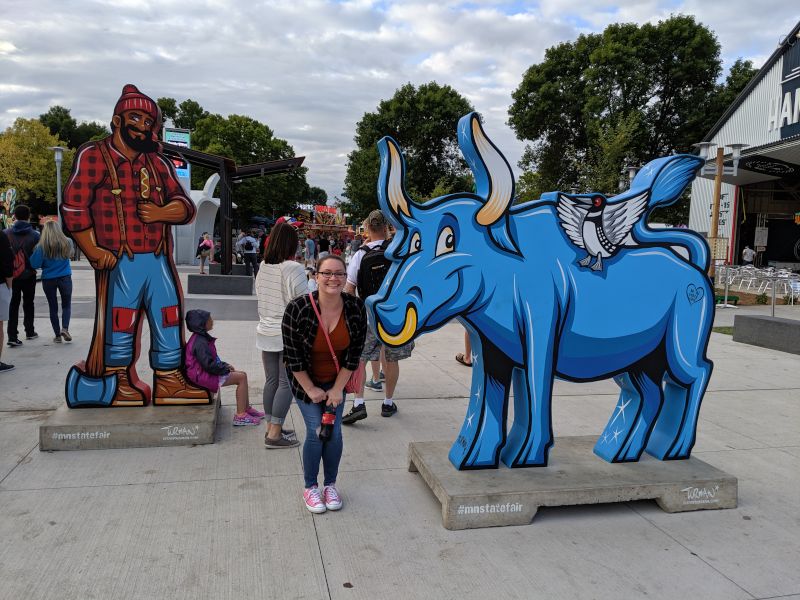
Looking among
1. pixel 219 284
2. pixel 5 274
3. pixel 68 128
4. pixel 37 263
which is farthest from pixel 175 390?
pixel 68 128

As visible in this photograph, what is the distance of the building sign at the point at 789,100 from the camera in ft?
62.7

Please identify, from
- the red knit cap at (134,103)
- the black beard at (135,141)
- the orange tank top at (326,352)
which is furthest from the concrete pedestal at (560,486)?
the red knit cap at (134,103)

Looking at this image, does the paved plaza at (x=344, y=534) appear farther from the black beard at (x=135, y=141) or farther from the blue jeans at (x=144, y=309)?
the black beard at (x=135, y=141)

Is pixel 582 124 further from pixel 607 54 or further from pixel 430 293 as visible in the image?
pixel 430 293

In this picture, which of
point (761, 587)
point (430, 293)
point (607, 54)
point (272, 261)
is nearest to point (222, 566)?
point (430, 293)

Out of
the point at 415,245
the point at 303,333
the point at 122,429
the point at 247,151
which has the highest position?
the point at 247,151

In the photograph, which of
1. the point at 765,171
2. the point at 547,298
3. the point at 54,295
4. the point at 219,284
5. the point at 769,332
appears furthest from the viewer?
the point at 765,171

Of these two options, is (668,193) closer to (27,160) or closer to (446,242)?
(446,242)

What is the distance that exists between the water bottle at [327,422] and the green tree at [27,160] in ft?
131

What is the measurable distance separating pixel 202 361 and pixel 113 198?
4.70 feet

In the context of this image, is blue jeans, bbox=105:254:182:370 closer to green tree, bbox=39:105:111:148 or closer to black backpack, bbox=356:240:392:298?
black backpack, bbox=356:240:392:298

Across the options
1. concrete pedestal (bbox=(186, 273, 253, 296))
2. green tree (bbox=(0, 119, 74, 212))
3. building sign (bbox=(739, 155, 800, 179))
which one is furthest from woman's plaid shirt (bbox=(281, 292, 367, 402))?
green tree (bbox=(0, 119, 74, 212))

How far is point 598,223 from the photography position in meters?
3.62

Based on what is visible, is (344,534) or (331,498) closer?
(344,534)
